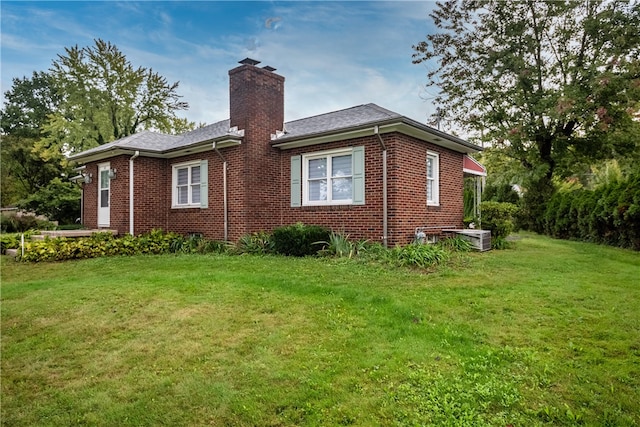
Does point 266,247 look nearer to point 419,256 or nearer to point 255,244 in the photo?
point 255,244

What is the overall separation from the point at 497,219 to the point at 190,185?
9896 millimetres

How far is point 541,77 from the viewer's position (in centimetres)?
1848

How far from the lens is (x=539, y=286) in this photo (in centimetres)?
612

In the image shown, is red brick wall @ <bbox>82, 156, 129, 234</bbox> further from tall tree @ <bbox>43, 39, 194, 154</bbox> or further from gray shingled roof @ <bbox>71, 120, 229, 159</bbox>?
tall tree @ <bbox>43, 39, 194, 154</bbox>

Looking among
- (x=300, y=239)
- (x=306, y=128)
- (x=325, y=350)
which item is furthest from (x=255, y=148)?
(x=325, y=350)

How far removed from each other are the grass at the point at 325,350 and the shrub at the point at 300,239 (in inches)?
92.9

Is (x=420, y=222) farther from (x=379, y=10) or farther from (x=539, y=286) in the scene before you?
(x=379, y=10)

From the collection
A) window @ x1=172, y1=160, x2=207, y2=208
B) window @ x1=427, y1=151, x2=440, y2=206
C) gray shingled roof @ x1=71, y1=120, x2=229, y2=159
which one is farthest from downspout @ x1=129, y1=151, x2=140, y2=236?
window @ x1=427, y1=151, x2=440, y2=206

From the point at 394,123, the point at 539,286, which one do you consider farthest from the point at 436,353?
the point at 394,123

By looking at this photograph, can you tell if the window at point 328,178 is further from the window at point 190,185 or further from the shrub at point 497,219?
the shrub at point 497,219

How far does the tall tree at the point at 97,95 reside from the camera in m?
22.7

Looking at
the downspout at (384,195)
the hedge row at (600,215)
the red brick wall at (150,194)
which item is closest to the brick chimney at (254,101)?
the red brick wall at (150,194)

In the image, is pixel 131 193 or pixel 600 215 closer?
pixel 600 215

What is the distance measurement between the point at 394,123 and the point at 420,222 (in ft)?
9.09
